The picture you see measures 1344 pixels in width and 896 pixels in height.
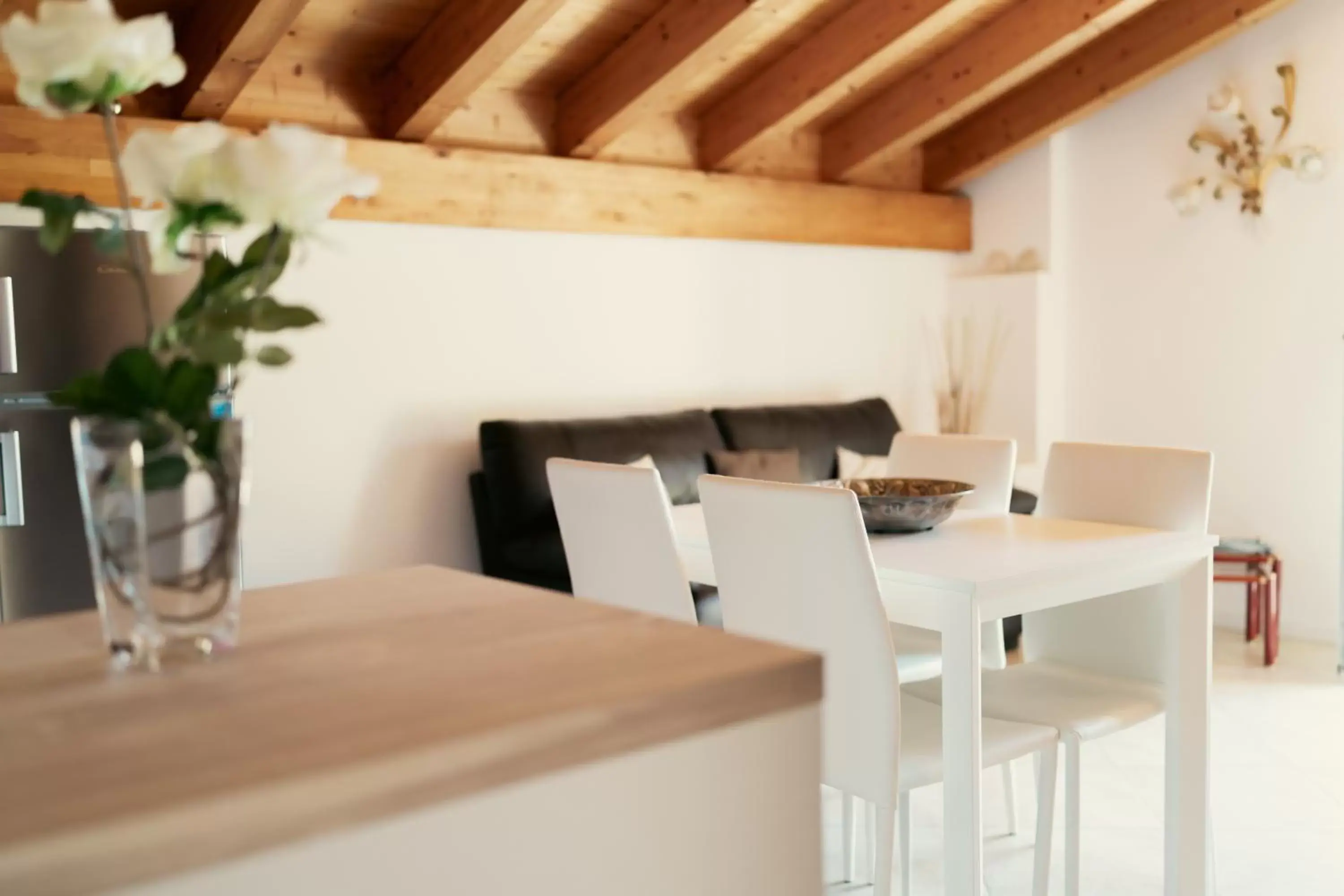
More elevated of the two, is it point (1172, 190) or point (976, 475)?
point (1172, 190)

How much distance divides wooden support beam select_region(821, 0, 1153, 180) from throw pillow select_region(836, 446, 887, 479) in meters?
1.43

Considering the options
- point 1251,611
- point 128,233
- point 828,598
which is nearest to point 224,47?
point 828,598

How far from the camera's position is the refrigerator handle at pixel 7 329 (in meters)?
3.42

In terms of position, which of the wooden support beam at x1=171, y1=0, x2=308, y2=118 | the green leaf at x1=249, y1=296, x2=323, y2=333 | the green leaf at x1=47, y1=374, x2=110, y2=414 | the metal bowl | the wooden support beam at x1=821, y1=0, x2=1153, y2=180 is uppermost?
the wooden support beam at x1=821, y1=0, x2=1153, y2=180

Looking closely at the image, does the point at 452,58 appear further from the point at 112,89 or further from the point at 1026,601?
the point at 112,89

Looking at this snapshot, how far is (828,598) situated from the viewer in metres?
2.37

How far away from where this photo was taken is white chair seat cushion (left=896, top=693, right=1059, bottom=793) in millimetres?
2344

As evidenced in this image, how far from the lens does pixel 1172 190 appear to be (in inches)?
221

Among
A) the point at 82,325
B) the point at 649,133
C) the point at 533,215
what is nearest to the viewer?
the point at 82,325

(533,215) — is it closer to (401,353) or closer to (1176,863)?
(401,353)

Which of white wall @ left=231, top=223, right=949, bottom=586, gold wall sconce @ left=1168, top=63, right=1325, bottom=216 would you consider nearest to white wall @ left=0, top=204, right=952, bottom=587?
white wall @ left=231, top=223, right=949, bottom=586

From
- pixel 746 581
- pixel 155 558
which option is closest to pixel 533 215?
pixel 746 581

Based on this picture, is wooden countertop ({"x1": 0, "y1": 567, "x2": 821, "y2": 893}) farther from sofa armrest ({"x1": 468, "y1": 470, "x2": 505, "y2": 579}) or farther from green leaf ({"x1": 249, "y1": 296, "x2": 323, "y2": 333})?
sofa armrest ({"x1": 468, "y1": 470, "x2": 505, "y2": 579})

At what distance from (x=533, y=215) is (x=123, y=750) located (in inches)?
169
